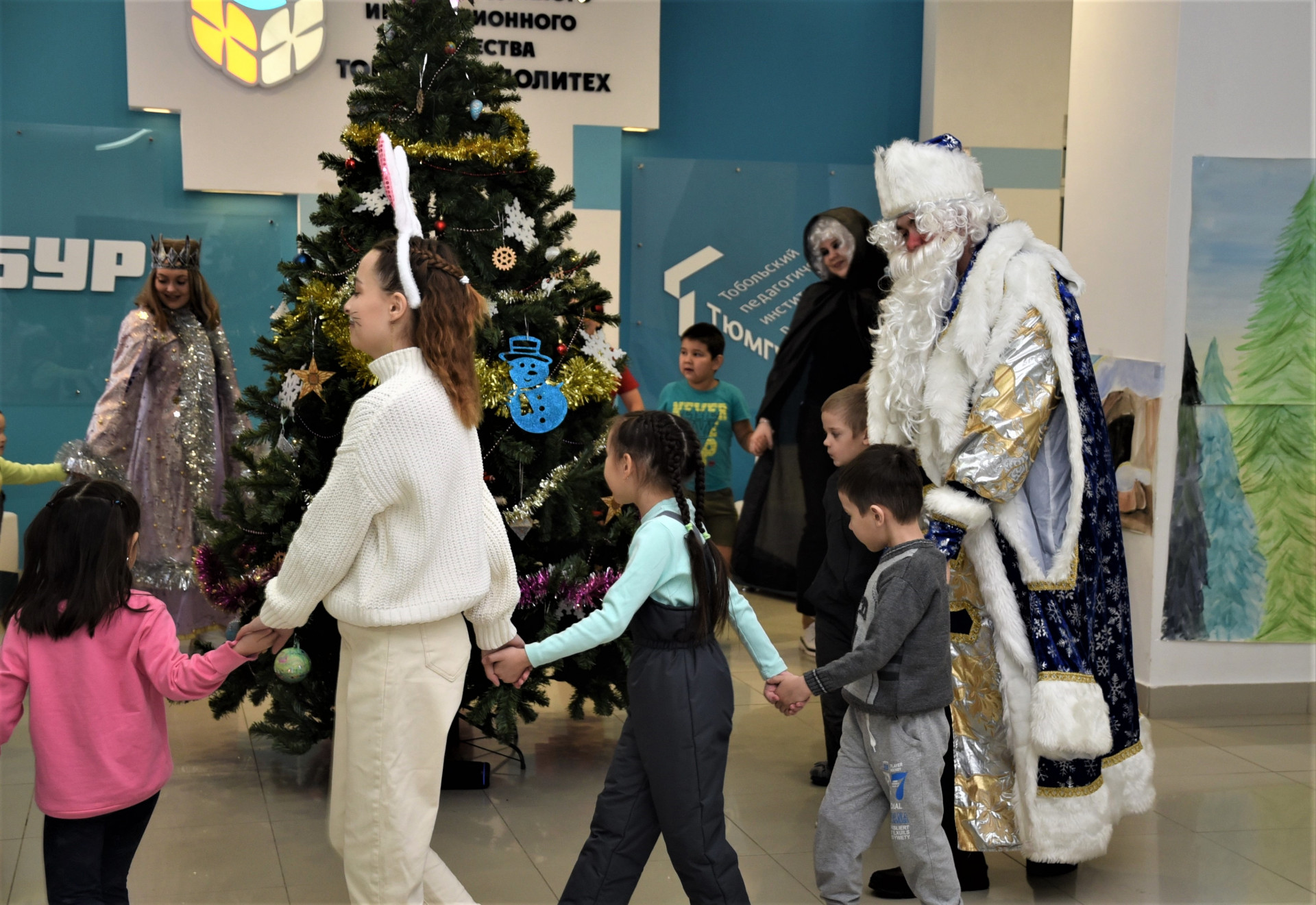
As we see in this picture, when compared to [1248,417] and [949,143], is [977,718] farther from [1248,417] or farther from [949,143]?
[1248,417]

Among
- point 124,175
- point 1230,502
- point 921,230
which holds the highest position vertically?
point 124,175

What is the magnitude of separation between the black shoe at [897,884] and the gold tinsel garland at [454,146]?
7.51ft

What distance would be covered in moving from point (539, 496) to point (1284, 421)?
3.21 m

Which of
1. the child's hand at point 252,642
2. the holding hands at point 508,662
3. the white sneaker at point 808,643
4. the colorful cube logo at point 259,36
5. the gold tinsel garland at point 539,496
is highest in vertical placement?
the colorful cube logo at point 259,36

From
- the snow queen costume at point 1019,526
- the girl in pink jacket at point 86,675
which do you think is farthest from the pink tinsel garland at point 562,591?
the girl in pink jacket at point 86,675

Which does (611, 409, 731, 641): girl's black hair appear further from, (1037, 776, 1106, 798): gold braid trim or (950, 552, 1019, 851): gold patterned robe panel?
(1037, 776, 1106, 798): gold braid trim

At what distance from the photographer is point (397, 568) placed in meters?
2.25

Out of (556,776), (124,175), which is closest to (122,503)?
(556,776)

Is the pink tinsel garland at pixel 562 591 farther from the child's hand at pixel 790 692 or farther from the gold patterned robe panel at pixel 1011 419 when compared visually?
the gold patterned robe panel at pixel 1011 419

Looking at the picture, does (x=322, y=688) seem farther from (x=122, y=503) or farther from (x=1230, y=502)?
(x=1230, y=502)

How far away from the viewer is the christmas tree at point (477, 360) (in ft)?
11.5

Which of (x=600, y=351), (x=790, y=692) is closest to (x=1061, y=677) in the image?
(x=790, y=692)

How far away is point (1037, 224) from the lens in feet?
25.1

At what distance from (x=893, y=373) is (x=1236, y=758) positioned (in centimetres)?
220
